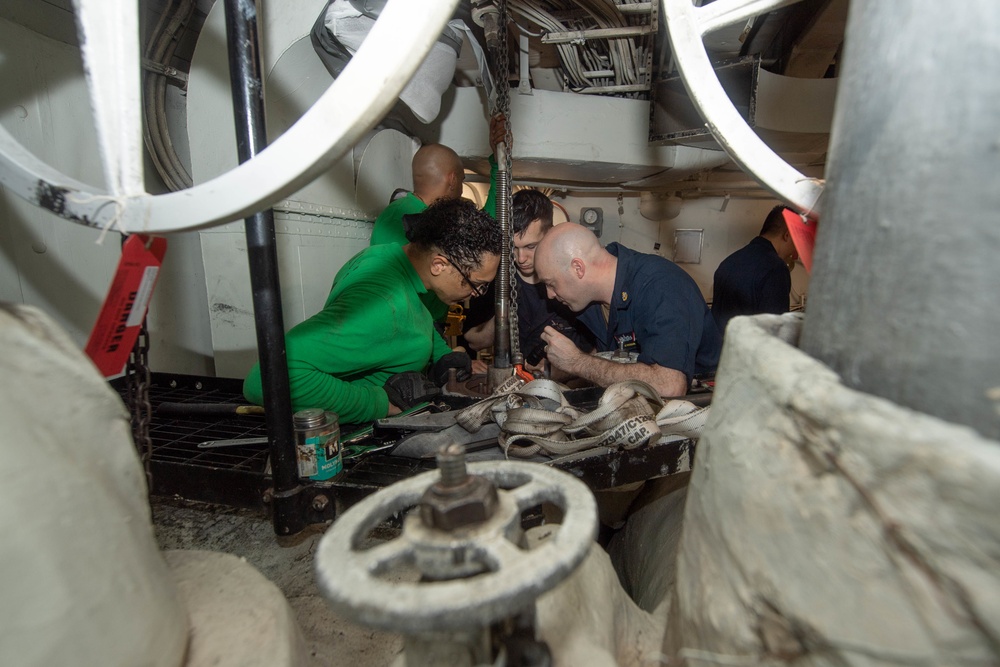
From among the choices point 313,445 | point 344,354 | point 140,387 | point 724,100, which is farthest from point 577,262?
point 140,387

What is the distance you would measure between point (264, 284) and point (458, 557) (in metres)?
0.92

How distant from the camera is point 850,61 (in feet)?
1.69

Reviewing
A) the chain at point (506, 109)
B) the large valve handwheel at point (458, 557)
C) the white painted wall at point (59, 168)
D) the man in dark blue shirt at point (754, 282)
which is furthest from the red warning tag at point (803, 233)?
the man in dark blue shirt at point (754, 282)

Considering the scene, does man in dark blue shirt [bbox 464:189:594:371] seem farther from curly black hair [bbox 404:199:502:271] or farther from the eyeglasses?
curly black hair [bbox 404:199:502:271]

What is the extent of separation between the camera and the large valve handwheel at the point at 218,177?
1.83 ft

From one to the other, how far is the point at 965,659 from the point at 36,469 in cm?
82

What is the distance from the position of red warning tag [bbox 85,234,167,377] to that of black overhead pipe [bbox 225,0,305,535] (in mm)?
423

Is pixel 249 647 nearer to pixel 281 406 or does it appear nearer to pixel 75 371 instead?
pixel 75 371

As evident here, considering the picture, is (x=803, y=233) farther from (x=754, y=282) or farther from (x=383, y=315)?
(x=754, y=282)

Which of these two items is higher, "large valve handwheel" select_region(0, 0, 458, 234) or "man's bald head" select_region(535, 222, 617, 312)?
"large valve handwheel" select_region(0, 0, 458, 234)

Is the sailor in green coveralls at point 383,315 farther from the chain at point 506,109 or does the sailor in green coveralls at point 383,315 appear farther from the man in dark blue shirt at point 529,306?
the man in dark blue shirt at point 529,306

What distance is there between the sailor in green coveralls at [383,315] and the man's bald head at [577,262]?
502 millimetres

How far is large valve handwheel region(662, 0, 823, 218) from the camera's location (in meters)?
0.75

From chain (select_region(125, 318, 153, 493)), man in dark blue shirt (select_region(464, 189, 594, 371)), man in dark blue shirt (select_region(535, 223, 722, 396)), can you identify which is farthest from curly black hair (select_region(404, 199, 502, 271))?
chain (select_region(125, 318, 153, 493))
